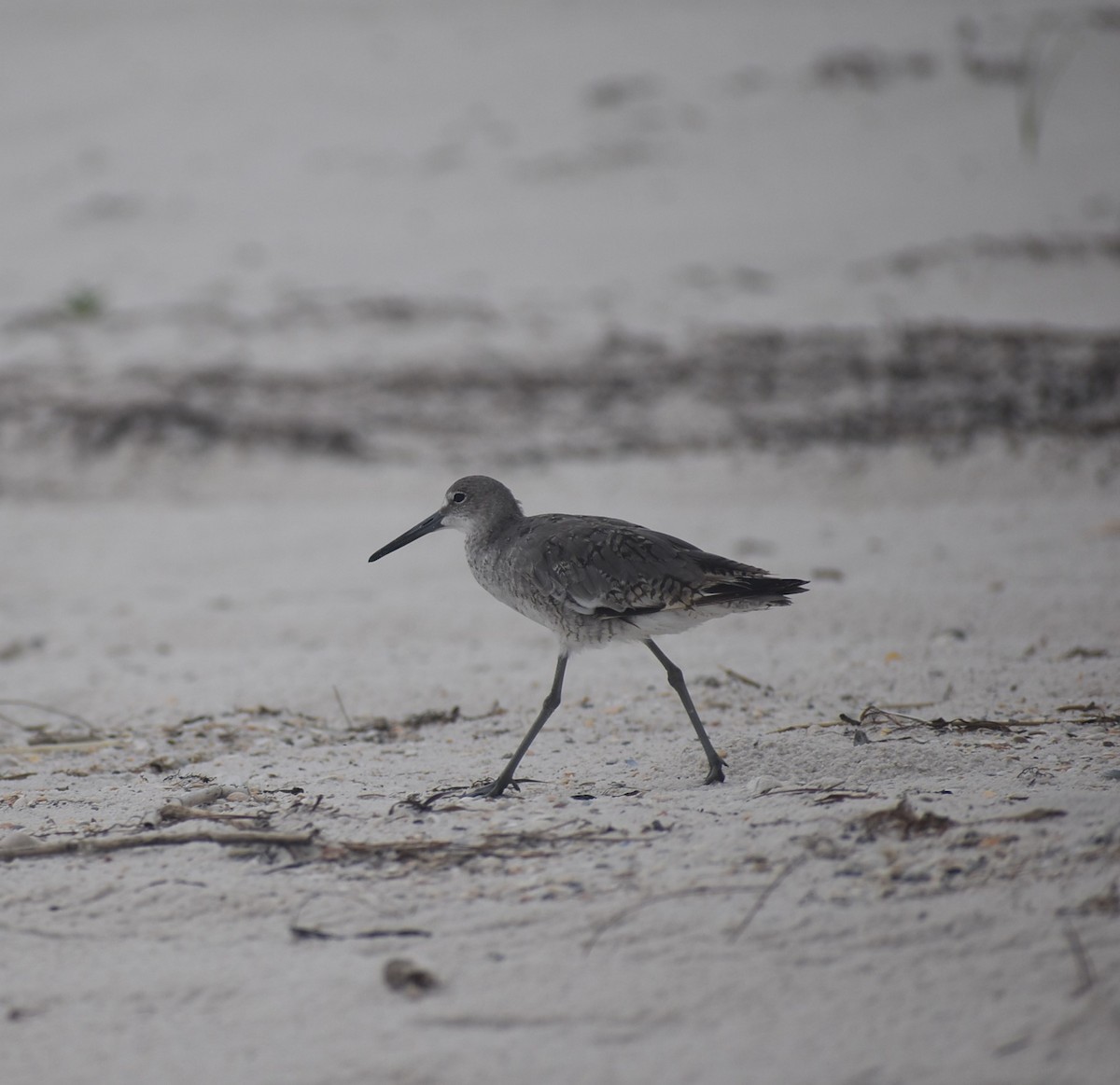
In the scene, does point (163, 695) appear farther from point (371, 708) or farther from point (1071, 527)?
point (1071, 527)

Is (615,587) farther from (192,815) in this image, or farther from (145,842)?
(145,842)

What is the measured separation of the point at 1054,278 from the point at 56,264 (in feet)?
35.5

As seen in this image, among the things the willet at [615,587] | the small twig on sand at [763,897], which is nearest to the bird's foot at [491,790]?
the willet at [615,587]

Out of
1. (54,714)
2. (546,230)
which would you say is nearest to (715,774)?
(54,714)

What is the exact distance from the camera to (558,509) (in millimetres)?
8586

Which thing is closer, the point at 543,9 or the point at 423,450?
the point at 423,450

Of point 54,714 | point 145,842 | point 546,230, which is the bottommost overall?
point 54,714

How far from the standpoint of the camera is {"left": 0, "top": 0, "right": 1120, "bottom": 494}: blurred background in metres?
10.4

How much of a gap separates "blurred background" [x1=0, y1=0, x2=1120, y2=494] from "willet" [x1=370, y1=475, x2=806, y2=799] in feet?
18.2

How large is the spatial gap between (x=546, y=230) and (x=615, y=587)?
1083 cm

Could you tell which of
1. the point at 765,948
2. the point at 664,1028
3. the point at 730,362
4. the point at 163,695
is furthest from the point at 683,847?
the point at 730,362

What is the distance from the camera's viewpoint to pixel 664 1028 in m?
2.52

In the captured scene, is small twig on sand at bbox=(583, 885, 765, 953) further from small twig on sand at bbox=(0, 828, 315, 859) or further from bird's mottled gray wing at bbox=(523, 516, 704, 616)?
bird's mottled gray wing at bbox=(523, 516, 704, 616)

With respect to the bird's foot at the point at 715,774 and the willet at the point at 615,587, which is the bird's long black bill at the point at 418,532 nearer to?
the willet at the point at 615,587
